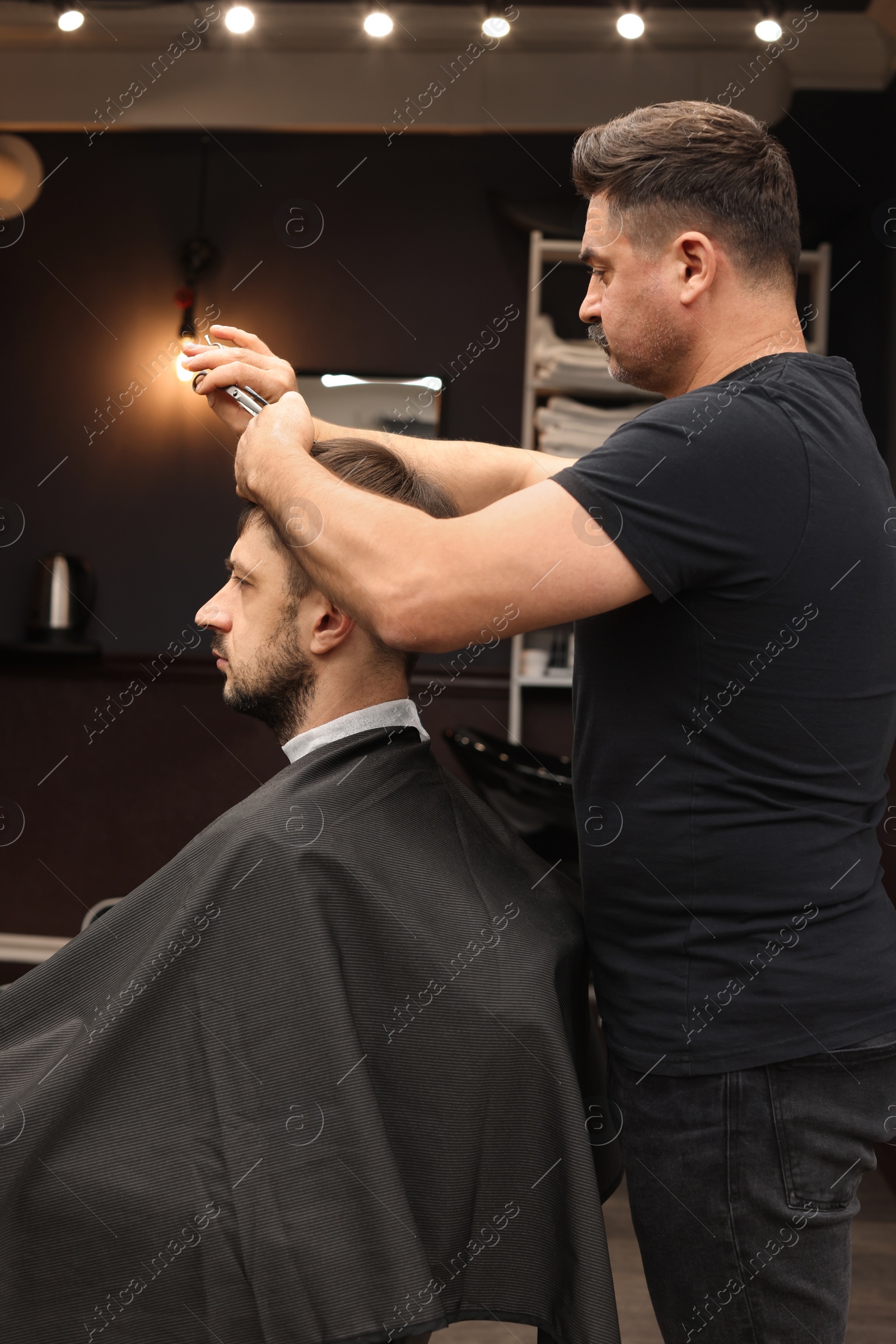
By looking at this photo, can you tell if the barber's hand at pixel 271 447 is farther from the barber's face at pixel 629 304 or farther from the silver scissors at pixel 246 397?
the barber's face at pixel 629 304

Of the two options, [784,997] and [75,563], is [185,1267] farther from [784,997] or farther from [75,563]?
[75,563]

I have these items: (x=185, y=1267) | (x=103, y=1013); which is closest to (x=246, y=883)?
(x=103, y=1013)

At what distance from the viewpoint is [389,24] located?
3865 millimetres

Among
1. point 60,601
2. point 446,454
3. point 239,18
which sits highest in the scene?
point 239,18

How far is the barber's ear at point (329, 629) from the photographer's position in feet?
4.76

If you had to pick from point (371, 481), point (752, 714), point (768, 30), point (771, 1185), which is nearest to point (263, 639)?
point (371, 481)

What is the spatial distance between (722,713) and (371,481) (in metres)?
0.61

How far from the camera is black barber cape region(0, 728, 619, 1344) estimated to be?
103 centimetres

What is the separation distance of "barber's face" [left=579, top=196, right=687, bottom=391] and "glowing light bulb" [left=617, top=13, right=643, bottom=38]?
3120mm

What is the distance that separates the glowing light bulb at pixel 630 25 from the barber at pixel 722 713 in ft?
10.3

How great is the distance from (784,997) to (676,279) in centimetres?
76

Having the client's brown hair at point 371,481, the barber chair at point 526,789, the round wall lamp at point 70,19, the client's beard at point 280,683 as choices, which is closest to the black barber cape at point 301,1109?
the client's beard at point 280,683

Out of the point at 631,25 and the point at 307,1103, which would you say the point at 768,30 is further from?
the point at 307,1103

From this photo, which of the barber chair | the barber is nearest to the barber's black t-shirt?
the barber
